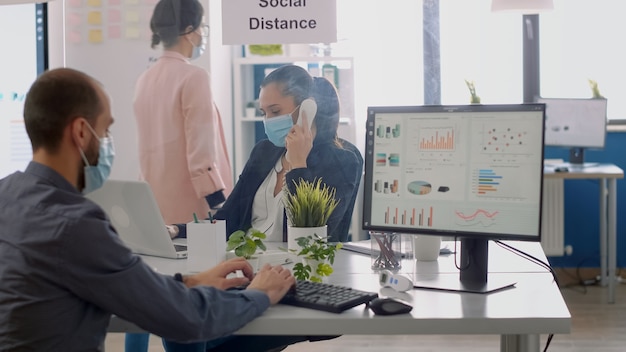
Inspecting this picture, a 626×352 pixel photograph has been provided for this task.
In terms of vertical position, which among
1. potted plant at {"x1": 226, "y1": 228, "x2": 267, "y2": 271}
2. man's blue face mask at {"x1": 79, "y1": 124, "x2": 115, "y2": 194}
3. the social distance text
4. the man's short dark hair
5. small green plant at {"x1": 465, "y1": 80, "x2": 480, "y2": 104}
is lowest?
potted plant at {"x1": 226, "y1": 228, "x2": 267, "y2": 271}

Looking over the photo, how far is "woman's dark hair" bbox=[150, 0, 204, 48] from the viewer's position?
14.3ft

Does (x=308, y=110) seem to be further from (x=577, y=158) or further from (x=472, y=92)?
(x=577, y=158)

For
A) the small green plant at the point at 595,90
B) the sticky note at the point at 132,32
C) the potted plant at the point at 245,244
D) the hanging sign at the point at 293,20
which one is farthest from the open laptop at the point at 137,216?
the small green plant at the point at 595,90

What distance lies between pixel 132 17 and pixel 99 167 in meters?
2.84

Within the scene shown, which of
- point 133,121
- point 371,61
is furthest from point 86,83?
point 371,61

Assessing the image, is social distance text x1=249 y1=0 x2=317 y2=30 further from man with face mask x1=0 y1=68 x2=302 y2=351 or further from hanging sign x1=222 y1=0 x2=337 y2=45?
man with face mask x1=0 y1=68 x2=302 y2=351

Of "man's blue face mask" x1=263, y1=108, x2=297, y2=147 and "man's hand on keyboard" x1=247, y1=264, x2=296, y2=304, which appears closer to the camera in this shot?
"man's hand on keyboard" x1=247, y1=264, x2=296, y2=304

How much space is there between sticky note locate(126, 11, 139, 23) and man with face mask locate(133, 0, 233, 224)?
0.50 feet

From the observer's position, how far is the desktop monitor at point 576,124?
5.39 m

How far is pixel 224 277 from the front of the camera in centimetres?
218

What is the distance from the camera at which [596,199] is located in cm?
577

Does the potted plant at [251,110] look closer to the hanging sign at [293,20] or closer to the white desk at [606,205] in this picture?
the hanging sign at [293,20]

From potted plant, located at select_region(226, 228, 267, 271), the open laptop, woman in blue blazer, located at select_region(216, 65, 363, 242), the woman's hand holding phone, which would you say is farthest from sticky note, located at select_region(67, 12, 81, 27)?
potted plant, located at select_region(226, 228, 267, 271)

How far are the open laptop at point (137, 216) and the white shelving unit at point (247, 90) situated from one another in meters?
2.39
